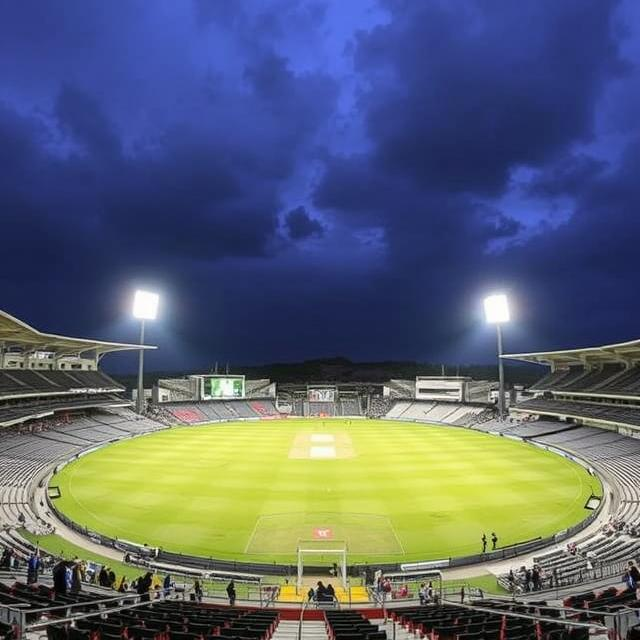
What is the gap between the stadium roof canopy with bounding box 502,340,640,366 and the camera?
5178cm

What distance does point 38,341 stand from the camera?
58.4m

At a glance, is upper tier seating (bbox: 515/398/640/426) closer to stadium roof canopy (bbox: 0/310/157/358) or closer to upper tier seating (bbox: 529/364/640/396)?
upper tier seating (bbox: 529/364/640/396)

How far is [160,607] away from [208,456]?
38272 millimetres

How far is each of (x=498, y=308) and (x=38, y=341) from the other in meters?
61.2

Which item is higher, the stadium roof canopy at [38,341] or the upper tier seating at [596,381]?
the stadium roof canopy at [38,341]

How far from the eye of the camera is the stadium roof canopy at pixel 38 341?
4559 cm

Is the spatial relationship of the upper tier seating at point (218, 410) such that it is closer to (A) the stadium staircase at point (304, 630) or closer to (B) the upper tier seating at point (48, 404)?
(B) the upper tier seating at point (48, 404)

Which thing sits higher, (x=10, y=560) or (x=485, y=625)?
(x=485, y=625)

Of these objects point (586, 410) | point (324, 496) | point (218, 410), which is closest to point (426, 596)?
Answer: point (324, 496)

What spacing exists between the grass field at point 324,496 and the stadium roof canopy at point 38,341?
12597mm

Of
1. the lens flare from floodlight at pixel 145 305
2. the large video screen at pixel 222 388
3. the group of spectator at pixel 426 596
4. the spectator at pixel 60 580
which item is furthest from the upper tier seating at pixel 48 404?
the group of spectator at pixel 426 596

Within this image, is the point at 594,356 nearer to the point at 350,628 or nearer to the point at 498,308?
the point at 498,308

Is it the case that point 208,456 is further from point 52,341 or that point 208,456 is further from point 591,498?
point 591,498

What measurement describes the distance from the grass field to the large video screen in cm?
3401
